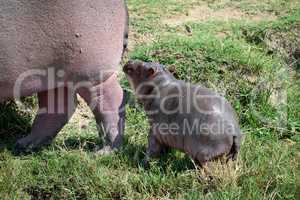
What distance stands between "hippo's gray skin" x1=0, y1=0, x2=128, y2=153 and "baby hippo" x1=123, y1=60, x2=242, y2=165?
19 cm

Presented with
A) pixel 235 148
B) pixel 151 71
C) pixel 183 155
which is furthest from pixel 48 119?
pixel 235 148

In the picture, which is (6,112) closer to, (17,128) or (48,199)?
(17,128)

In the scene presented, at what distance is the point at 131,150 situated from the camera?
10.9 ft

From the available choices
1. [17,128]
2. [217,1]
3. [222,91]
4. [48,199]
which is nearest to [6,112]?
[17,128]

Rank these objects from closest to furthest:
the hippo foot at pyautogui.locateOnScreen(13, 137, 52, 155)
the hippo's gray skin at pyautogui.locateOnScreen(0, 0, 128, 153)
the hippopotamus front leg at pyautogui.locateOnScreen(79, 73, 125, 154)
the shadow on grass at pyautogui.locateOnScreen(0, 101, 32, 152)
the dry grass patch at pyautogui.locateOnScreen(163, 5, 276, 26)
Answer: the hippo's gray skin at pyautogui.locateOnScreen(0, 0, 128, 153) < the hippopotamus front leg at pyautogui.locateOnScreen(79, 73, 125, 154) < the hippo foot at pyautogui.locateOnScreen(13, 137, 52, 155) < the shadow on grass at pyautogui.locateOnScreen(0, 101, 32, 152) < the dry grass patch at pyautogui.locateOnScreen(163, 5, 276, 26)

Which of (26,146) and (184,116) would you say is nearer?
(184,116)

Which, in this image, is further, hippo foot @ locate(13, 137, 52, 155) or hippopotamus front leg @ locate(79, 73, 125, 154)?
hippo foot @ locate(13, 137, 52, 155)

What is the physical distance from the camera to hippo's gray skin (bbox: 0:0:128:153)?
9.48ft

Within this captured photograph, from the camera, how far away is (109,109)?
3.39 meters

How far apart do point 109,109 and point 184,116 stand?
545mm

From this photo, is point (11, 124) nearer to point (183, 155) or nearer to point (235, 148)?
point (183, 155)

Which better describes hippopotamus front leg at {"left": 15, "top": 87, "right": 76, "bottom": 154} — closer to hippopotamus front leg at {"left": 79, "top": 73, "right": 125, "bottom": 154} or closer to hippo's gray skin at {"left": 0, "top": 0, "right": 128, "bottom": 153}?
hippo's gray skin at {"left": 0, "top": 0, "right": 128, "bottom": 153}

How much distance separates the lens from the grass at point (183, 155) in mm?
2947

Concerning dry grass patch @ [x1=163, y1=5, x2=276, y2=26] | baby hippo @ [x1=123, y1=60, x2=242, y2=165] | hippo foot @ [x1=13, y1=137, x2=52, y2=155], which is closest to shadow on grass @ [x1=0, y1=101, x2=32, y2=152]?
hippo foot @ [x1=13, y1=137, x2=52, y2=155]
